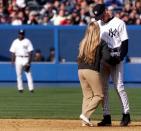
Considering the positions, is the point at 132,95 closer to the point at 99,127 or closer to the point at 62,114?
the point at 62,114

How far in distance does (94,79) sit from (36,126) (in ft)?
4.22

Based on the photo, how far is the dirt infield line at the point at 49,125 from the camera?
33.5ft

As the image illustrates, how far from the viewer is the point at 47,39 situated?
24.4 meters

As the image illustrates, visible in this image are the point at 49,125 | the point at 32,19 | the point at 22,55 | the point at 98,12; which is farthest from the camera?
the point at 32,19

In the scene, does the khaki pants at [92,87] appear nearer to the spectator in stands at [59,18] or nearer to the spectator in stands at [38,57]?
the spectator in stands at [38,57]

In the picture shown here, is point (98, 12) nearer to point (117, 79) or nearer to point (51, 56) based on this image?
point (117, 79)

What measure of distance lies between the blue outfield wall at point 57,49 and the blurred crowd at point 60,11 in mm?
538

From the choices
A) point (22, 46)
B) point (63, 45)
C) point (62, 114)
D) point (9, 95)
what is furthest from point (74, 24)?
point (62, 114)

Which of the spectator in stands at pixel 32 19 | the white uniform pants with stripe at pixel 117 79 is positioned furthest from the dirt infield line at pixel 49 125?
the spectator in stands at pixel 32 19

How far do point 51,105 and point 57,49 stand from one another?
29.5 feet

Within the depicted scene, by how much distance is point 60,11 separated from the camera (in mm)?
24906

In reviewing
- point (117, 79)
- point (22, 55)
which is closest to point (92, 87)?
point (117, 79)

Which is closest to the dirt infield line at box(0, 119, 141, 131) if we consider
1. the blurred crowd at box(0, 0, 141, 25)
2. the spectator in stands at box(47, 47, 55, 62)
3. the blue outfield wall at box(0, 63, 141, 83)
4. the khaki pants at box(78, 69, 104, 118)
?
the khaki pants at box(78, 69, 104, 118)

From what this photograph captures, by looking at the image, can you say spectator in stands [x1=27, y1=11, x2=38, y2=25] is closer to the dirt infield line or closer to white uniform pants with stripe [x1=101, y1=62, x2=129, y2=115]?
the dirt infield line
